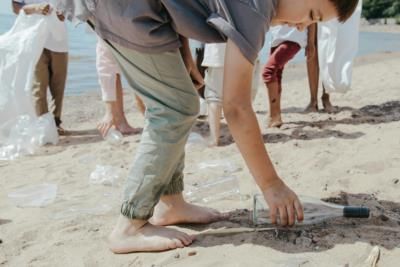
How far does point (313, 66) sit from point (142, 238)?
3245mm

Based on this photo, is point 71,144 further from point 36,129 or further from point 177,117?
point 177,117

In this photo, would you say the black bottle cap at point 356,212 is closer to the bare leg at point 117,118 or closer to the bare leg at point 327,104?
the bare leg at point 117,118

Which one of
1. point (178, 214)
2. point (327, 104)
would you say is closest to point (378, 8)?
point (327, 104)

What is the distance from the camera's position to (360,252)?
1894 millimetres

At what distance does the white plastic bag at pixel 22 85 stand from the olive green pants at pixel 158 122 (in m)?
2.20

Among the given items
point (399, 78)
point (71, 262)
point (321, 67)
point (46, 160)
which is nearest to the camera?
point (71, 262)

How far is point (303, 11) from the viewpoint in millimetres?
1866

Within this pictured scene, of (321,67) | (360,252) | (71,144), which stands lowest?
(71,144)

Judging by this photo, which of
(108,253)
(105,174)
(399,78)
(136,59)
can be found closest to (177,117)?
(136,59)

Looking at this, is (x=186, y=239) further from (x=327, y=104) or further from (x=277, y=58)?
(x=327, y=104)

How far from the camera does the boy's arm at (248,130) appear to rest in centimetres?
181

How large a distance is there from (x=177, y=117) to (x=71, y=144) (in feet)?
7.88

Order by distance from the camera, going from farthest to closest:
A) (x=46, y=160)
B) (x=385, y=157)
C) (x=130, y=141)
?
(x=130, y=141) → (x=46, y=160) → (x=385, y=157)

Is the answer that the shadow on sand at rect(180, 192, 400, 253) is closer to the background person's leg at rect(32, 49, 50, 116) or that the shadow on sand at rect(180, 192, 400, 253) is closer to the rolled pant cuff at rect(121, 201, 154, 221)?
the rolled pant cuff at rect(121, 201, 154, 221)
